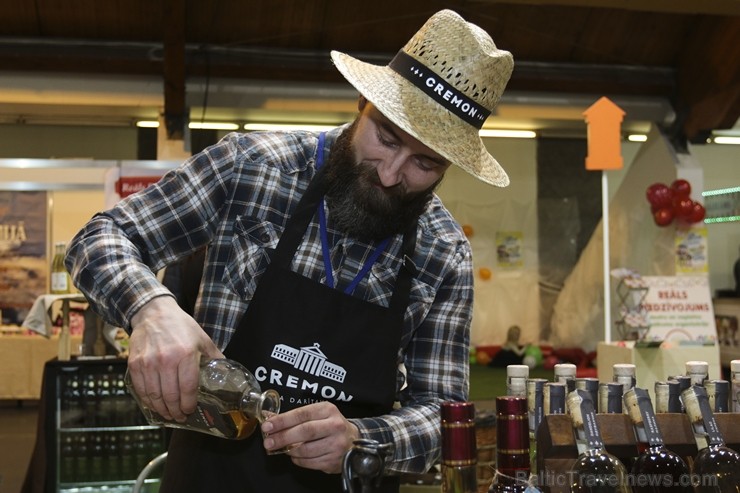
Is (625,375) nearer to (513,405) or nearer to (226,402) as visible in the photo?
(513,405)

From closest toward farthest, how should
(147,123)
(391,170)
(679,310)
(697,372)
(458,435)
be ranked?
(458,435) → (697,372) → (391,170) → (679,310) → (147,123)

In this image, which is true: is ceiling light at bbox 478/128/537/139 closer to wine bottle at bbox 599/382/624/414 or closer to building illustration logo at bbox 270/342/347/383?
building illustration logo at bbox 270/342/347/383

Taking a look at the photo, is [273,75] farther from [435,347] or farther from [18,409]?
[435,347]

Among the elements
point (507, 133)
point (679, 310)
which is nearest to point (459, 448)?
point (679, 310)

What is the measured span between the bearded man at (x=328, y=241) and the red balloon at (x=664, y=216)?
6.93m

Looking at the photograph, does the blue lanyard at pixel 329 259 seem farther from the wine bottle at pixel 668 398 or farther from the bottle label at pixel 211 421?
the wine bottle at pixel 668 398

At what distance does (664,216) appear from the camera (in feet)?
27.3

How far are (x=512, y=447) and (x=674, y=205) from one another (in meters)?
7.59

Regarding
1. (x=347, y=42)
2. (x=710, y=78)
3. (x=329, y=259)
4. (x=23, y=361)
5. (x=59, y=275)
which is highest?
(x=347, y=42)

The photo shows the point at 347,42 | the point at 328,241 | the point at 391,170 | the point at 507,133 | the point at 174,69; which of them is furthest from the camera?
the point at 507,133

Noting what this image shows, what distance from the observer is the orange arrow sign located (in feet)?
18.2

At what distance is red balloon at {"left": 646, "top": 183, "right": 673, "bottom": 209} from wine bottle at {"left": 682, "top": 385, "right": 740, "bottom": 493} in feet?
24.4

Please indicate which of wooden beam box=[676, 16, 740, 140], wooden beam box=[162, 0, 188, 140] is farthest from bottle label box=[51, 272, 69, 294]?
wooden beam box=[676, 16, 740, 140]

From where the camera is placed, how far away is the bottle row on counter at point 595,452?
1.20 metres
